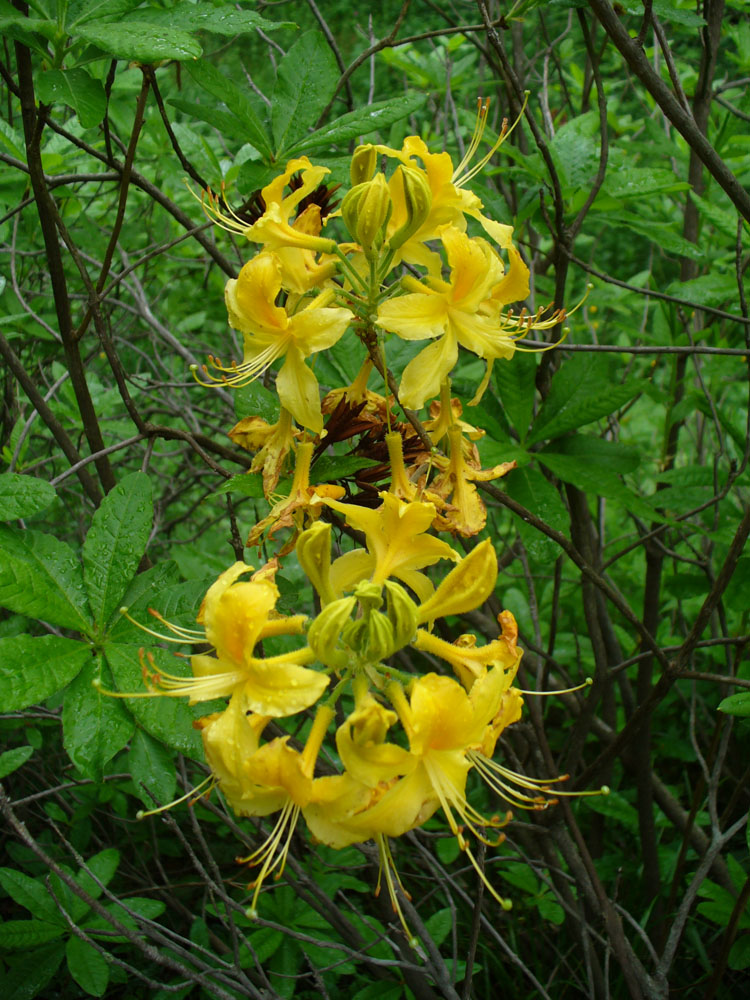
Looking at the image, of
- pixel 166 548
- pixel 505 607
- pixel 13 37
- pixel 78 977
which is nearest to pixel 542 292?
pixel 505 607

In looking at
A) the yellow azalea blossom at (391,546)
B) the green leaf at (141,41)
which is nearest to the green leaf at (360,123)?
the green leaf at (141,41)

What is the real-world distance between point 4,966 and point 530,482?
1.59m

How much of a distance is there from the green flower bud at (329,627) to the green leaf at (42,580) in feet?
1.63

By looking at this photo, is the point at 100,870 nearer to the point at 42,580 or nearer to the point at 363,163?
the point at 42,580

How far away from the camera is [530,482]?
1690mm

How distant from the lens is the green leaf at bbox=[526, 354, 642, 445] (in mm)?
1710

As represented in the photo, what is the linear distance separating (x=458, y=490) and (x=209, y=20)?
2.59 ft

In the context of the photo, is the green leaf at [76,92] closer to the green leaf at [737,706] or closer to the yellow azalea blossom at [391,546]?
the yellow azalea blossom at [391,546]

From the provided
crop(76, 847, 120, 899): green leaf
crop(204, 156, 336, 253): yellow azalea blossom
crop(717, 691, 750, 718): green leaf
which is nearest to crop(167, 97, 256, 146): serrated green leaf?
crop(204, 156, 336, 253): yellow azalea blossom

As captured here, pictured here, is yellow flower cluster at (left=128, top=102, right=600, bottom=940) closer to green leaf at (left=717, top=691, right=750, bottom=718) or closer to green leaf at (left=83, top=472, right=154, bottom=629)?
green leaf at (left=83, top=472, right=154, bottom=629)

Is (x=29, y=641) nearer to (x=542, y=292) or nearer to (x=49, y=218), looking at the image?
(x=49, y=218)

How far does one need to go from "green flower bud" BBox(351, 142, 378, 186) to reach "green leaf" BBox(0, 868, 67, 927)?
5.02 feet

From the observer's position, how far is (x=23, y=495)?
4.19ft

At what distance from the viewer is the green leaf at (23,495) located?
126 centimetres
